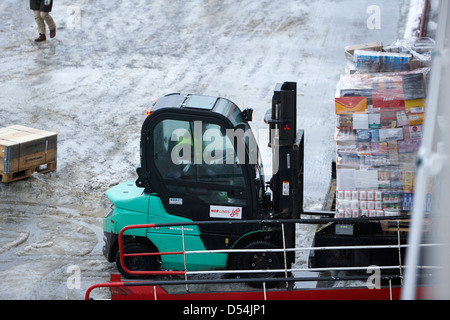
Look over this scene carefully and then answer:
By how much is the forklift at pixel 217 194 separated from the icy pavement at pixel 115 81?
134 centimetres

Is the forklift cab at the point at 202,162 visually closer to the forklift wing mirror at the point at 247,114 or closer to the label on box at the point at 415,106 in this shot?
the forklift wing mirror at the point at 247,114

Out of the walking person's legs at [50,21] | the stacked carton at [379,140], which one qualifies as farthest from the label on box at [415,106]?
the walking person's legs at [50,21]

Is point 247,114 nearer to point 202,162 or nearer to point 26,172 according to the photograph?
point 202,162

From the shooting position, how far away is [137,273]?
813 cm

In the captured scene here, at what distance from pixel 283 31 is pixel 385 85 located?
1104 cm

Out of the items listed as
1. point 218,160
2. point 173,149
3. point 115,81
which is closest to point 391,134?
point 218,160

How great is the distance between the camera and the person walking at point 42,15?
1788 cm

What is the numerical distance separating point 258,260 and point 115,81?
351 inches

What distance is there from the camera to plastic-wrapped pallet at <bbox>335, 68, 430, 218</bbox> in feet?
25.6

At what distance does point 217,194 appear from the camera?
848cm

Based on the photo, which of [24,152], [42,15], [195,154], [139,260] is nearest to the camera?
[195,154]

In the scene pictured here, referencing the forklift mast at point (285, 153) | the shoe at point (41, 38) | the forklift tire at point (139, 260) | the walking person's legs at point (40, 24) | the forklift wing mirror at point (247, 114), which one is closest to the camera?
the forklift mast at point (285, 153)

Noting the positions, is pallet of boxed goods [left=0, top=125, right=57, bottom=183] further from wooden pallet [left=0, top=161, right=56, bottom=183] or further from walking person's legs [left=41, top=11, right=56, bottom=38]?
walking person's legs [left=41, top=11, right=56, bottom=38]

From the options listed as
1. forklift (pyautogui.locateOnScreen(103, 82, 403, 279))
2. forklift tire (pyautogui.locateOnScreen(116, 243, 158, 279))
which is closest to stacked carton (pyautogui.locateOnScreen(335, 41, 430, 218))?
forklift (pyautogui.locateOnScreen(103, 82, 403, 279))
